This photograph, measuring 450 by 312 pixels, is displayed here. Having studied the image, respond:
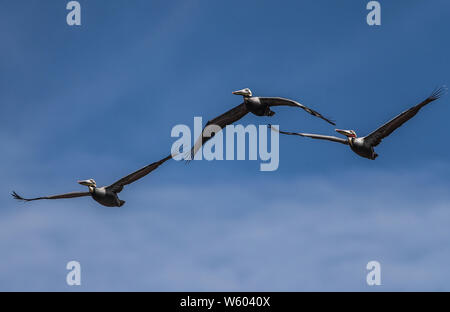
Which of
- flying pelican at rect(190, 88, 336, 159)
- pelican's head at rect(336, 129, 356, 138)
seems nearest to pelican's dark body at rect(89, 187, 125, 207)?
flying pelican at rect(190, 88, 336, 159)

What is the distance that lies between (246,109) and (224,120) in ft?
4.46

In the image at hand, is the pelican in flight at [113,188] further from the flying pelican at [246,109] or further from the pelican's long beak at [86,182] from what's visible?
the flying pelican at [246,109]

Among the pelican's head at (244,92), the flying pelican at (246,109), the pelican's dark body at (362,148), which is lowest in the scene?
the pelican's dark body at (362,148)

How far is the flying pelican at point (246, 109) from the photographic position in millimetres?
38094

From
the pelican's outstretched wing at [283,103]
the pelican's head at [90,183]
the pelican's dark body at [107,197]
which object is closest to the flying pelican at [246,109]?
the pelican's outstretched wing at [283,103]

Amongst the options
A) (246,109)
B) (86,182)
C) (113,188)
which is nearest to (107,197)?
(113,188)

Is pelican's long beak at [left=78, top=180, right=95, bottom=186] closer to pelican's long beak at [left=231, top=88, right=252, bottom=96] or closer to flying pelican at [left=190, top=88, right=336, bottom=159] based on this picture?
flying pelican at [left=190, top=88, right=336, bottom=159]

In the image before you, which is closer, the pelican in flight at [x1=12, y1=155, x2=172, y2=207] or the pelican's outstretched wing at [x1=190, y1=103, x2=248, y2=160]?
the pelican in flight at [x1=12, y1=155, x2=172, y2=207]

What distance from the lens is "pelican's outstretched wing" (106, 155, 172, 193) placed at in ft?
124

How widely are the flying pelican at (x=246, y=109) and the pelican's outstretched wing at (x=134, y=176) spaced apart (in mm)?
2367

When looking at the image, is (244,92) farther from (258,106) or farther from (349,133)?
(349,133)
